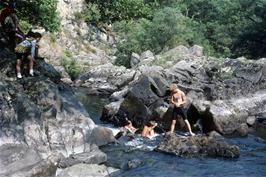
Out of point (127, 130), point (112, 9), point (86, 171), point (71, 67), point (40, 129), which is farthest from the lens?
point (71, 67)

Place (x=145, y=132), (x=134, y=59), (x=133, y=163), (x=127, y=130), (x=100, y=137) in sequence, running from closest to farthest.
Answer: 1. (x=133, y=163)
2. (x=100, y=137)
3. (x=145, y=132)
4. (x=127, y=130)
5. (x=134, y=59)

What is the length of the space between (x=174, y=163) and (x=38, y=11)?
886 cm

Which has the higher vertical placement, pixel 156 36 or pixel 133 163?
pixel 156 36

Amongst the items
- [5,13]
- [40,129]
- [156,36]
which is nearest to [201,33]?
[156,36]

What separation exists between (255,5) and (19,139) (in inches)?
1631

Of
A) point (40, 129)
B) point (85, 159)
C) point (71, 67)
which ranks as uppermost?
point (71, 67)

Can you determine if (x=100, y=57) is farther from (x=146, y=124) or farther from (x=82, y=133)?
(x=82, y=133)

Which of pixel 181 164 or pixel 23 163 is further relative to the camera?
pixel 181 164

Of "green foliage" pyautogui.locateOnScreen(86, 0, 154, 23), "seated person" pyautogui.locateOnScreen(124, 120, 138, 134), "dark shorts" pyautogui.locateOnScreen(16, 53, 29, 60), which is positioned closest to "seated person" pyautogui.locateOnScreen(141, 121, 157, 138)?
"seated person" pyautogui.locateOnScreen(124, 120, 138, 134)

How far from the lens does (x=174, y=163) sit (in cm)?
1656

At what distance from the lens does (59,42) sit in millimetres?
58188

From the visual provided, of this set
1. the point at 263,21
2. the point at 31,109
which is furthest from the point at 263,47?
the point at 31,109

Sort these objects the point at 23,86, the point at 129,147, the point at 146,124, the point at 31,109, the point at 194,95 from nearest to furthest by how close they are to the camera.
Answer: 1. the point at 31,109
2. the point at 23,86
3. the point at 129,147
4. the point at 146,124
5. the point at 194,95

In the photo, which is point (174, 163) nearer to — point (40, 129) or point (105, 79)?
point (40, 129)
